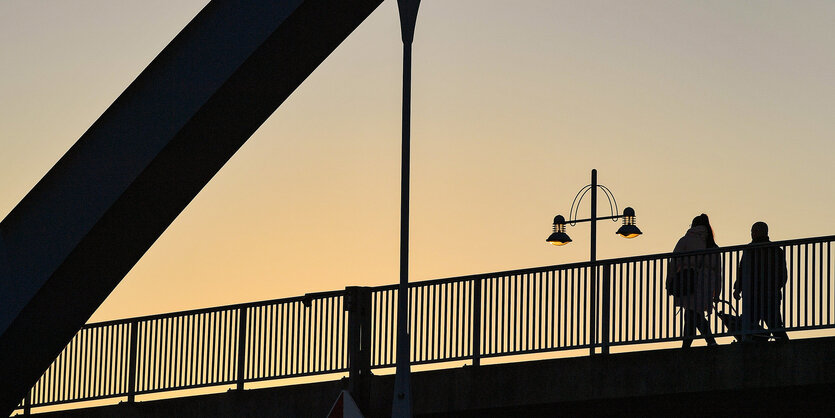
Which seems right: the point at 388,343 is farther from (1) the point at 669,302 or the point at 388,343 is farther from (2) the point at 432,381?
(1) the point at 669,302

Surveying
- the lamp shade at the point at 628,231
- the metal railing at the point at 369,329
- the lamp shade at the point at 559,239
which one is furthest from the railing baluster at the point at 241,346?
the lamp shade at the point at 559,239

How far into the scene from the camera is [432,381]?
18000mm

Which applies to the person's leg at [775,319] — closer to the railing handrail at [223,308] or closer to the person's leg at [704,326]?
the person's leg at [704,326]

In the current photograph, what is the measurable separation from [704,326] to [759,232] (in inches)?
56.1

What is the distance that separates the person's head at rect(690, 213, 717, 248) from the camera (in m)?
18.2

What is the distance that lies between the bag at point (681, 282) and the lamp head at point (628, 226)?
59.5 feet

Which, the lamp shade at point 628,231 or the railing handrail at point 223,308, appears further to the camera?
the lamp shade at point 628,231

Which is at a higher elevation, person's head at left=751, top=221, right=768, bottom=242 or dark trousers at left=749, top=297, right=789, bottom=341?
person's head at left=751, top=221, right=768, bottom=242

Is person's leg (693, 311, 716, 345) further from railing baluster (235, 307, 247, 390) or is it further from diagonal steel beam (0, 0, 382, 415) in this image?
railing baluster (235, 307, 247, 390)

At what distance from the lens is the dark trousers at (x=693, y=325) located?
668 inches

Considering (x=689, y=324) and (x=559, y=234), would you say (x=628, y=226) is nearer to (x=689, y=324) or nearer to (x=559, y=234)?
(x=559, y=234)

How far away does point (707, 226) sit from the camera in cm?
1834

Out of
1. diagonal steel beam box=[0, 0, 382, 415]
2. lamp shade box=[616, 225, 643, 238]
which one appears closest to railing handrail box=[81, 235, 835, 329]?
diagonal steel beam box=[0, 0, 382, 415]

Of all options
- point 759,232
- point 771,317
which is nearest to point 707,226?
point 759,232
